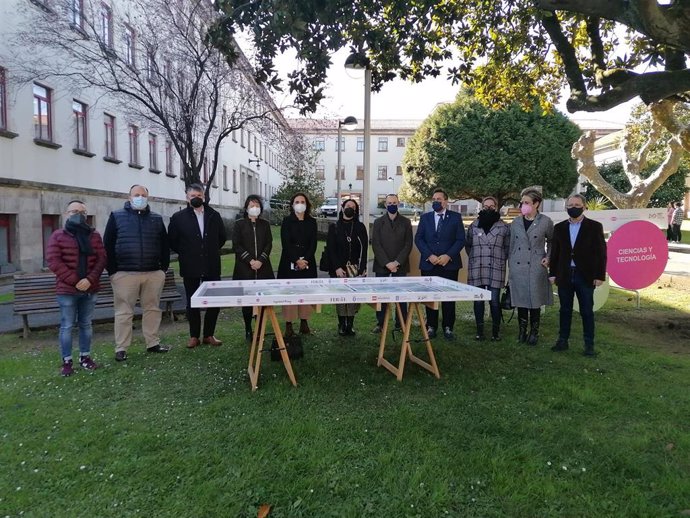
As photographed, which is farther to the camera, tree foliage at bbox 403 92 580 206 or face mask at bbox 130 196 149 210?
tree foliage at bbox 403 92 580 206

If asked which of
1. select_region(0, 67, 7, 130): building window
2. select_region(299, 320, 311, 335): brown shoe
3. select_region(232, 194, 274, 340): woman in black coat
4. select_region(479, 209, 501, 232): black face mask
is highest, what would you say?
select_region(0, 67, 7, 130): building window

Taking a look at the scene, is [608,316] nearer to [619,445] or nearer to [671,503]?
[619,445]

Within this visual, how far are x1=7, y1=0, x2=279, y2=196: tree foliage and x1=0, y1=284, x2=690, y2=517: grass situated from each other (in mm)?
8215

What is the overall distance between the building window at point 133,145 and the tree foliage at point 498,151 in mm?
19733

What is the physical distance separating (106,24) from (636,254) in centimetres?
1406

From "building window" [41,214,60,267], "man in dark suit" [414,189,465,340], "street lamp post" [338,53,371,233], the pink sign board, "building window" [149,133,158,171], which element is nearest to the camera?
"man in dark suit" [414,189,465,340]

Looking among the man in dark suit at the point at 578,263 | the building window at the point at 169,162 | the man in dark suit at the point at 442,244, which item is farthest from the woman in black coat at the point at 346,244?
the building window at the point at 169,162

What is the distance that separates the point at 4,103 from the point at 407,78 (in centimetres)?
1032

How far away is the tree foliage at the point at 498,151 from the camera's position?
31828 millimetres

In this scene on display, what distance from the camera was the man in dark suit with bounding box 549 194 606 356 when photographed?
5.72 m

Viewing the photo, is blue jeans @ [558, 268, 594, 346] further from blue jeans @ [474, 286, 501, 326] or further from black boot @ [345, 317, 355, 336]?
black boot @ [345, 317, 355, 336]

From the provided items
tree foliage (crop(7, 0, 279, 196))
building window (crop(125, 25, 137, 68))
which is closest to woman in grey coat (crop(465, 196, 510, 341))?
tree foliage (crop(7, 0, 279, 196))

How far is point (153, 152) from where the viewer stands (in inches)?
860

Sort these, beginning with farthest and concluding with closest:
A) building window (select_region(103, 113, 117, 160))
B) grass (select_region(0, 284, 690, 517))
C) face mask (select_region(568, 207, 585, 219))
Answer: building window (select_region(103, 113, 117, 160))
face mask (select_region(568, 207, 585, 219))
grass (select_region(0, 284, 690, 517))
